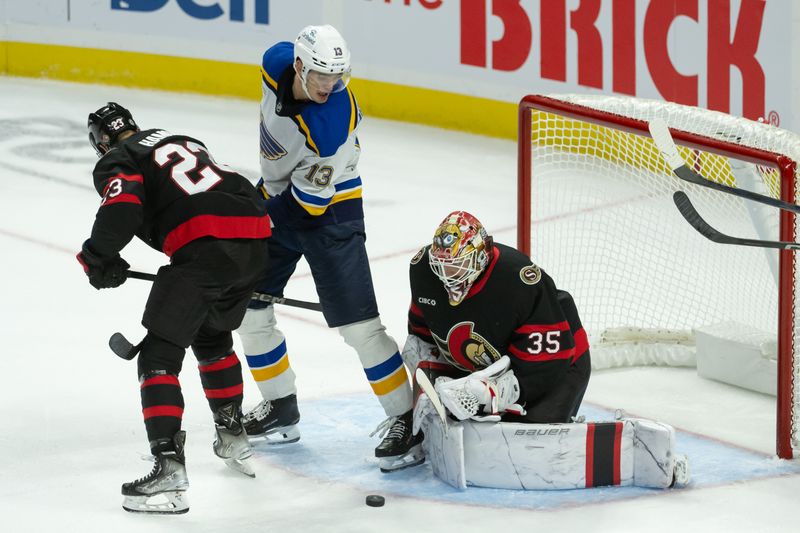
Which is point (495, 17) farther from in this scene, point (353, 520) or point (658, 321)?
point (353, 520)

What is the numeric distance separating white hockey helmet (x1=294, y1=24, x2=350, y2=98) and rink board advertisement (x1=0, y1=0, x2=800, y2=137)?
3188 millimetres

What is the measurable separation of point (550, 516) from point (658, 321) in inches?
60.7

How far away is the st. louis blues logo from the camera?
12.2 ft

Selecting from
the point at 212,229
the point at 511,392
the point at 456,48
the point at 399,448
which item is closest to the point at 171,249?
the point at 212,229

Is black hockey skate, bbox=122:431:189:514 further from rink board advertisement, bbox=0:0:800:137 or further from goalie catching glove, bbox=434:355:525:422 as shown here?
rink board advertisement, bbox=0:0:800:137

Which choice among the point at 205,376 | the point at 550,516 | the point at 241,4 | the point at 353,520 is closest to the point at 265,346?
the point at 205,376

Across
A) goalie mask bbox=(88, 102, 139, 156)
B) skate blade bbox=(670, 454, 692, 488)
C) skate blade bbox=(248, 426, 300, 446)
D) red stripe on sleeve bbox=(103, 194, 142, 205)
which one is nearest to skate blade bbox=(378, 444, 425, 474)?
skate blade bbox=(248, 426, 300, 446)

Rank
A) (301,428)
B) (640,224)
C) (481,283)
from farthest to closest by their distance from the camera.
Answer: (640,224) → (301,428) → (481,283)

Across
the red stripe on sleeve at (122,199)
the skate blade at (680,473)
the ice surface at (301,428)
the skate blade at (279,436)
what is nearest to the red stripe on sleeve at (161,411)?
the ice surface at (301,428)

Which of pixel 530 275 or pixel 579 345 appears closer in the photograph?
pixel 530 275

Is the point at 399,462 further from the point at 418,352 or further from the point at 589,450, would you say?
the point at 589,450

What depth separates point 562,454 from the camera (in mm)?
3625

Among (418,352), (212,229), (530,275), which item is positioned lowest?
(418,352)

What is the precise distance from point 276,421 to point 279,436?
0.04 meters
